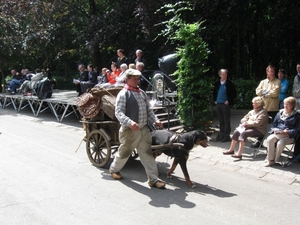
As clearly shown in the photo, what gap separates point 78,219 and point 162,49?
986 cm

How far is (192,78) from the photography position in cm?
879

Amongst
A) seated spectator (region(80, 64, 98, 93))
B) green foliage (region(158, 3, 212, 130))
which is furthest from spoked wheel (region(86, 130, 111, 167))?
seated spectator (region(80, 64, 98, 93))

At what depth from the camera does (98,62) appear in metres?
21.2

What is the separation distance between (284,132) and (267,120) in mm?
719

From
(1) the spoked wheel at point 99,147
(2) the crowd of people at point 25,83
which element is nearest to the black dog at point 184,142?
(1) the spoked wheel at point 99,147

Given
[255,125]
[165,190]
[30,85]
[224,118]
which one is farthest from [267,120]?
[30,85]

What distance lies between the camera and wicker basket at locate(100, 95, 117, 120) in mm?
6410

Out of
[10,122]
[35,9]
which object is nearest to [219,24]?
[10,122]

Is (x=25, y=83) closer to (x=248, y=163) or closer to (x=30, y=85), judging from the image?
(x=30, y=85)

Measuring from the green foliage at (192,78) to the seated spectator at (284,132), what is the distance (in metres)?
2.59

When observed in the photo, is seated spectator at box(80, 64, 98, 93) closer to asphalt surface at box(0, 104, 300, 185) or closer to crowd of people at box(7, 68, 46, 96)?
crowd of people at box(7, 68, 46, 96)

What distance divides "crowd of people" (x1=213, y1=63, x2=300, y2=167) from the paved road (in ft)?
2.63

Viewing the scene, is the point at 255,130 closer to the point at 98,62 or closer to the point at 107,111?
the point at 107,111

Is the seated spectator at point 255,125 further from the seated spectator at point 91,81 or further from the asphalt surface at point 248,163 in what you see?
the seated spectator at point 91,81
